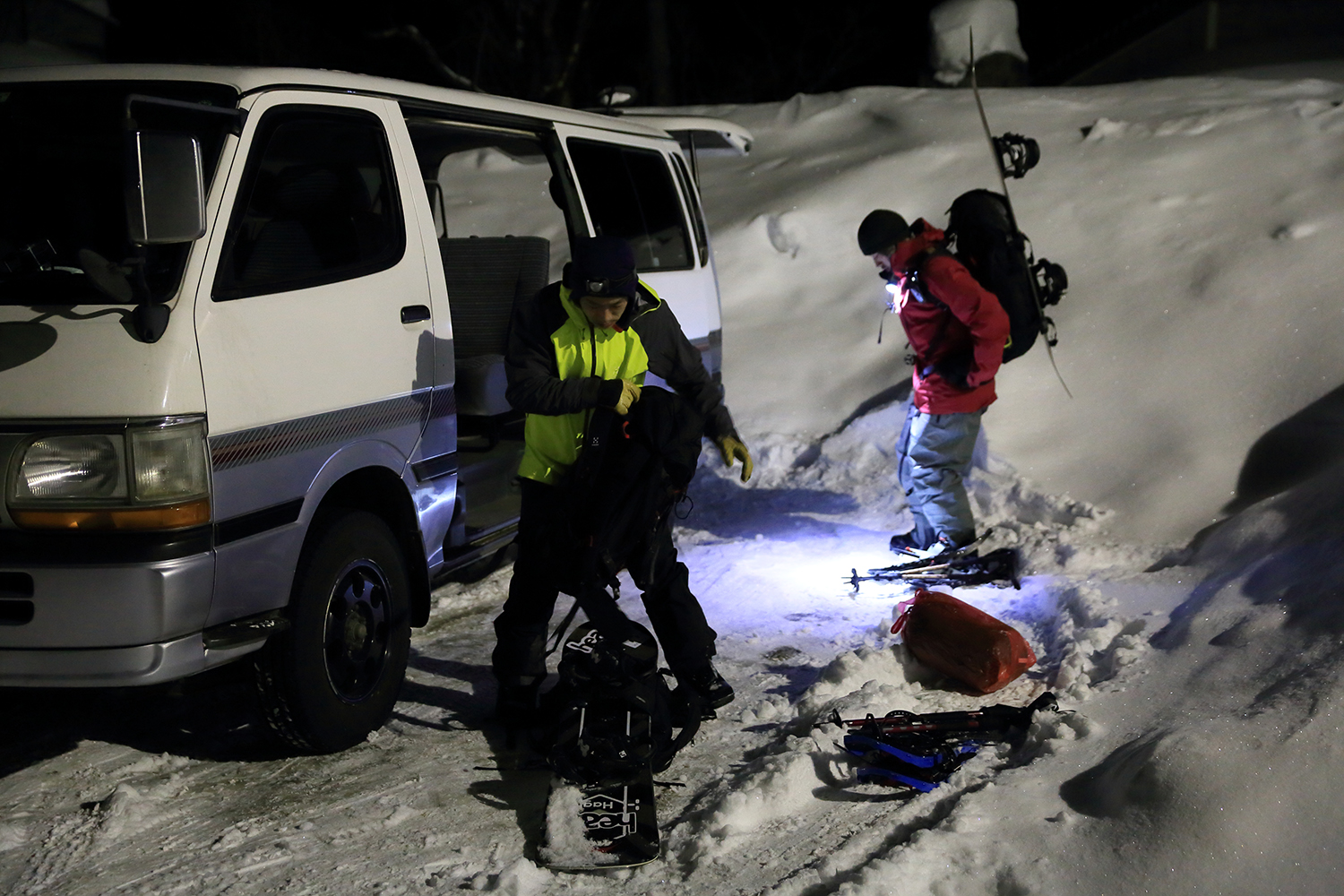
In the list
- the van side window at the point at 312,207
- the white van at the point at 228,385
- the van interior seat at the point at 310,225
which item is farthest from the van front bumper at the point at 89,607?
the van interior seat at the point at 310,225

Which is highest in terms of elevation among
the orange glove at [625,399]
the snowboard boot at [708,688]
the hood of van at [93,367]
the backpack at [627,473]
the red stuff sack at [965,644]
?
the hood of van at [93,367]

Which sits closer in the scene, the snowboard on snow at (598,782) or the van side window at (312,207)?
the snowboard on snow at (598,782)

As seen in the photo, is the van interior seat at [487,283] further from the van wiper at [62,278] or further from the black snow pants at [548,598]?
the van wiper at [62,278]

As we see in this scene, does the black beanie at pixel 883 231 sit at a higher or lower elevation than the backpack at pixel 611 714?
higher

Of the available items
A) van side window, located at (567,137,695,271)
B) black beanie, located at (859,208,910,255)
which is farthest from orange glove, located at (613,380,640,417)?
black beanie, located at (859,208,910,255)

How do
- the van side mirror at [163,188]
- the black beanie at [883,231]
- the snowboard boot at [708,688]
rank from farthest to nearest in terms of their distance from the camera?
the black beanie at [883,231] < the snowboard boot at [708,688] < the van side mirror at [163,188]

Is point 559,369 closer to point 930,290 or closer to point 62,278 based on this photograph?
point 62,278

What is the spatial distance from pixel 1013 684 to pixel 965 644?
10.5 inches

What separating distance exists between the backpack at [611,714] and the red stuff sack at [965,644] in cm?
103

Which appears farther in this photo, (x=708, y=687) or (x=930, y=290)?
(x=930, y=290)

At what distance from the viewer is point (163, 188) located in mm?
2926

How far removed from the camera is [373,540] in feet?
12.5

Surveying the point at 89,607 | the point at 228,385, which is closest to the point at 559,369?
the point at 228,385

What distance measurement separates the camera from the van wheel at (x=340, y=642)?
3484 millimetres
